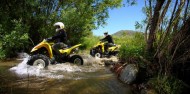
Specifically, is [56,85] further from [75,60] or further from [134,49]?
[75,60]

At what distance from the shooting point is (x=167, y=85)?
20.5 feet

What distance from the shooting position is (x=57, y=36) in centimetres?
1034

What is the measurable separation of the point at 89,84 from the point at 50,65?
341 centimetres

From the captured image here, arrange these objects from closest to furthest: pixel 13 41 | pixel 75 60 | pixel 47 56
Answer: pixel 47 56, pixel 75 60, pixel 13 41

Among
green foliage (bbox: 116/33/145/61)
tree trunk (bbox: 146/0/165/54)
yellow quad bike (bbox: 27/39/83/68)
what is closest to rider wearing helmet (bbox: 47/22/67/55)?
yellow quad bike (bbox: 27/39/83/68)

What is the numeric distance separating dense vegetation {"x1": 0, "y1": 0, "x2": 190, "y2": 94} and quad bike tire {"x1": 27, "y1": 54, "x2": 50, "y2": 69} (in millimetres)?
1593

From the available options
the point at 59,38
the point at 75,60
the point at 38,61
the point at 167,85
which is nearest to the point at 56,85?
the point at 167,85

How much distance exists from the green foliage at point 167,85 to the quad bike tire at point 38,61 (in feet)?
14.1

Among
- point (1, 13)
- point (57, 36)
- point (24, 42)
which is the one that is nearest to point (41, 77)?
point (57, 36)

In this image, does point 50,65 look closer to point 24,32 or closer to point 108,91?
point 108,91

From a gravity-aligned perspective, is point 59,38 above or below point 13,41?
below

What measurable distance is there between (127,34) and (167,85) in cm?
641

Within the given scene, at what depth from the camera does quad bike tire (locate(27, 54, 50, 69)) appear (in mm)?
9227

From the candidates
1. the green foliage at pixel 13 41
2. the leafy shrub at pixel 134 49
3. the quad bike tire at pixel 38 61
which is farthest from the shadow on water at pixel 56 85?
the green foliage at pixel 13 41
